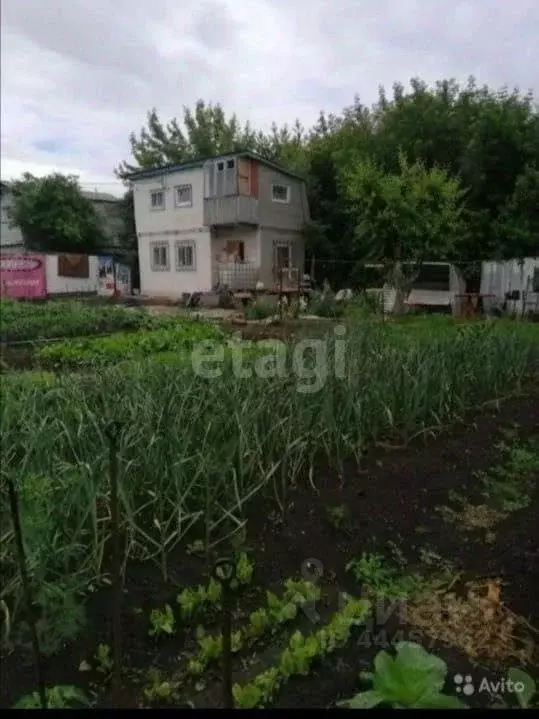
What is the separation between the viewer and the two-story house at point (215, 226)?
121 centimetres

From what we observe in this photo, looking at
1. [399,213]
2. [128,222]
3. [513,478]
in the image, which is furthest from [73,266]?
[513,478]

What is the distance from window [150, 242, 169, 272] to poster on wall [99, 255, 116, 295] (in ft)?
0.33

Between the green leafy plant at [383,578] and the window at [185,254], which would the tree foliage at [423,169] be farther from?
the green leafy plant at [383,578]

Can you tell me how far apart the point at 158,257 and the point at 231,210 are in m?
0.22

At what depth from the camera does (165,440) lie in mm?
1309

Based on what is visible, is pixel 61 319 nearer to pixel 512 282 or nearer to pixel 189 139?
pixel 189 139

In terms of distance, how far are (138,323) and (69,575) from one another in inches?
20.0

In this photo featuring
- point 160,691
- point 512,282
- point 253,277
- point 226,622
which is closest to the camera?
point 226,622

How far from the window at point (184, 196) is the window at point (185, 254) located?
78 millimetres

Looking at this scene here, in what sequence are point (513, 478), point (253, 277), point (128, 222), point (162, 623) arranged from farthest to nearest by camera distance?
1. point (513, 478)
2. point (253, 277)
3. point (128, 222)
4. point (162, 623)

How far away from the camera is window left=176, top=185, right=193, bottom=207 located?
122 cm

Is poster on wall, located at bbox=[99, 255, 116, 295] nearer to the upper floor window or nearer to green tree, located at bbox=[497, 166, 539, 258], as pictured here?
the upper floor window

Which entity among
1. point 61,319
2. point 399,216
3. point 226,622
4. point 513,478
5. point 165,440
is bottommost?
point 513,478

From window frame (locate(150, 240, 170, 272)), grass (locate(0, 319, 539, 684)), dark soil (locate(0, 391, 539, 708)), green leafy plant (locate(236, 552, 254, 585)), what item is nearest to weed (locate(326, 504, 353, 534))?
dark soil (locate(0, 391, 539, 708))
